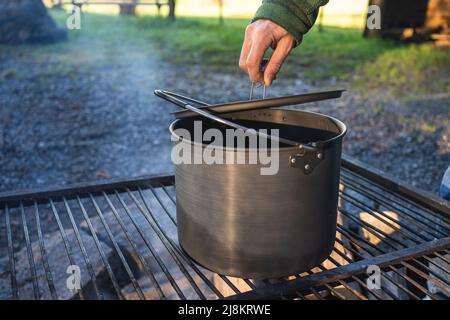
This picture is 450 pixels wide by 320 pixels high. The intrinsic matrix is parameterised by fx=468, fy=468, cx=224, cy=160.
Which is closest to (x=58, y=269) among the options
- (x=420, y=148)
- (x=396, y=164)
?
(x=396, y=164)

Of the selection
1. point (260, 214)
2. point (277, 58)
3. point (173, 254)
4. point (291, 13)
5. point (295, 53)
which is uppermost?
point (291, 13)

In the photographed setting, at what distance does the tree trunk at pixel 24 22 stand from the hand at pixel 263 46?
7.62m

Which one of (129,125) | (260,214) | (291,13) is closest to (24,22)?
(129,125)

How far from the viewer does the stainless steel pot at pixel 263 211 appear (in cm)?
121

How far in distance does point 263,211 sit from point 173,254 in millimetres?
404

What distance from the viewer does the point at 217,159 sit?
1224mm

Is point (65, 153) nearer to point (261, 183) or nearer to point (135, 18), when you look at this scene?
point (261, 183)

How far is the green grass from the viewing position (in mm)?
6125

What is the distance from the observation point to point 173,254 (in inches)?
58.9

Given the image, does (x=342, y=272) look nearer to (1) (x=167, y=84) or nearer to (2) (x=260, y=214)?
(2) (x=260, y=214)

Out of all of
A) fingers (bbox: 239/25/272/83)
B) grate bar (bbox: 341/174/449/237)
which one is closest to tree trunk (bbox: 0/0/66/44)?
grate bar (bbox: 341/174/449/237)

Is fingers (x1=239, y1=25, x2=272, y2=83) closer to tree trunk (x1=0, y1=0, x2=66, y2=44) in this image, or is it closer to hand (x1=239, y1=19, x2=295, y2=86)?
hand (x1=239, y1=19, x2=295, y2=86)
